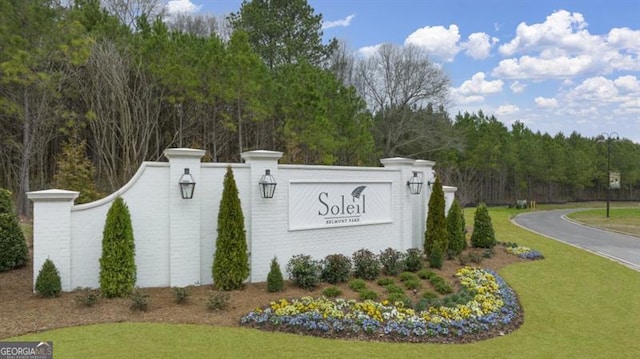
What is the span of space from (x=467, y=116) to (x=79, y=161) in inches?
1590

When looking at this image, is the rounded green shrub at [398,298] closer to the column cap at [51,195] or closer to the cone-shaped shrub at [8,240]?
the column cap at [51,195]

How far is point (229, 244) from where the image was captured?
321 inches

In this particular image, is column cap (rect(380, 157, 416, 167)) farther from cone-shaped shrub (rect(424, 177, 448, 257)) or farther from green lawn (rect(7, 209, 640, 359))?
green lawn (rect(7, 209, 640, 359))

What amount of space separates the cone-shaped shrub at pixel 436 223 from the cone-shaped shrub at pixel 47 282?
8.42 m

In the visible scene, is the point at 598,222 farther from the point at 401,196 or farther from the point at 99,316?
the point at 99,316

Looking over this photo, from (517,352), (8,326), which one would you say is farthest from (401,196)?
(8,326)

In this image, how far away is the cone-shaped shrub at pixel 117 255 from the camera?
7.39 meters

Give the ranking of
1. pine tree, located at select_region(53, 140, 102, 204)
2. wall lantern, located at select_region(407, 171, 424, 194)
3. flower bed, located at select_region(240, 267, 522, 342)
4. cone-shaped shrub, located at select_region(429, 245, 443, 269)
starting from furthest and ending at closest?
pine tree, located at select_region(53, 140, 102, 204)
wall lantern, located at select_region(407, 171, 424, 194)
cone-shaped shrub, located at select_region(429, 245, 443, 269)
flower bed, located at select_region(240, 267, 522, 342)

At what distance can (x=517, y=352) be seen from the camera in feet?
20.5

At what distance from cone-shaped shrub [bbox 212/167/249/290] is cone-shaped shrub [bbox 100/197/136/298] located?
146 cm

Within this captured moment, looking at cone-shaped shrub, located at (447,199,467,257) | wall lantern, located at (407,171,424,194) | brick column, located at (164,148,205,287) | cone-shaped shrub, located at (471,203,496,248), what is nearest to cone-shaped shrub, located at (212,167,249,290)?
brick column, located at (164,148,205,287)

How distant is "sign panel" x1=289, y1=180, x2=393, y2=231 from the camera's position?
951cm

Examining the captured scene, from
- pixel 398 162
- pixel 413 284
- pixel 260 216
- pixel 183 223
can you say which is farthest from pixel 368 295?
pixel 398 162

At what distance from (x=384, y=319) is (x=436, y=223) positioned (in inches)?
205
